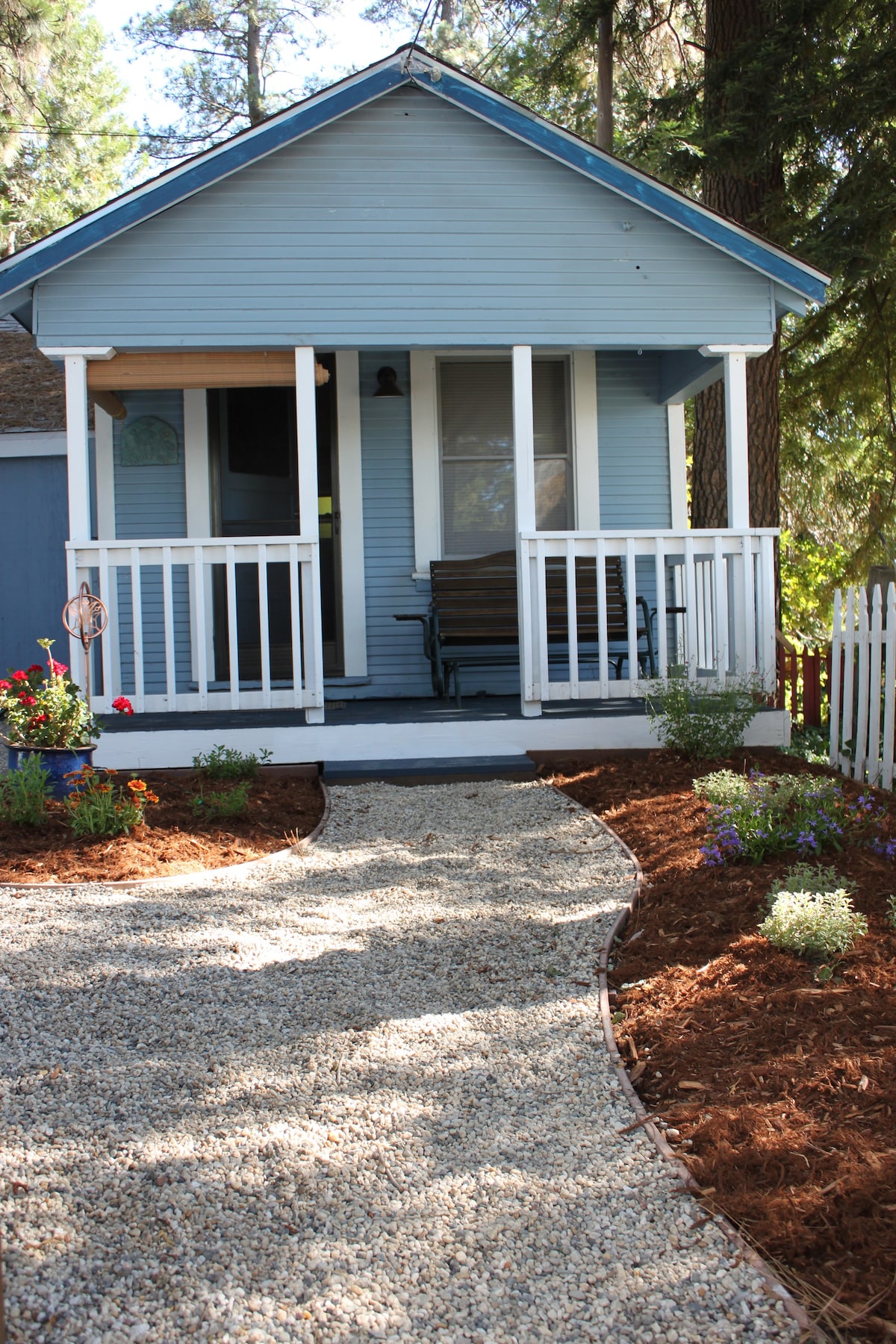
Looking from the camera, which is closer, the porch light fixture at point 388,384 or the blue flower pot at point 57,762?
the blue flower pot at point 57,762

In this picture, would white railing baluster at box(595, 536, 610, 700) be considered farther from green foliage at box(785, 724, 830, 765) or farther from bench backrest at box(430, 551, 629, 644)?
green foliage at box(785, 724, 830, 765)

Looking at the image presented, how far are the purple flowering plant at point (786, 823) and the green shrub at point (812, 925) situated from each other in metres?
0.79

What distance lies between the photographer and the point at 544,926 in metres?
3.91

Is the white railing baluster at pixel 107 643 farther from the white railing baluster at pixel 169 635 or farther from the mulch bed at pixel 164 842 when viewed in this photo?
the mulch bed at pixel 164 842

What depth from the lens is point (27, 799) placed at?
5.03 m

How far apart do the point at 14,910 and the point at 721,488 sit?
8045 mm

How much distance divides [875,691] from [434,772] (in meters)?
2.56

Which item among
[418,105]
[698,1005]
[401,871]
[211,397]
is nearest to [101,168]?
[211,397]

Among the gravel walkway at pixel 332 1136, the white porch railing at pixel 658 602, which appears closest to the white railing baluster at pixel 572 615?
the white porch railing at pixel 658 602

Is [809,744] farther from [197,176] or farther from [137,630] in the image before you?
[197,176]

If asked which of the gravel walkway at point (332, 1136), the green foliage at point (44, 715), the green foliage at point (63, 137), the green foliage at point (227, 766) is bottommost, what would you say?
the gravel walkway at point (332, 1136)

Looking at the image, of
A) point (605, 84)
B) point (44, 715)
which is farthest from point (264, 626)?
point (605, 84)

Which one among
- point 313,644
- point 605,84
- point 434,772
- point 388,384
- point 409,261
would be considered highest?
point 605,84

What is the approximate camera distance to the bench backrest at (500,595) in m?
7.80
